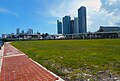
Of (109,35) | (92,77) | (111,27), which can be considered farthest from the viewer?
(111,27)

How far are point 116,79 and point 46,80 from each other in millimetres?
2531

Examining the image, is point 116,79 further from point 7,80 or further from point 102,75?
point 7,80

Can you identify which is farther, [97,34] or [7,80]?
[97,34]

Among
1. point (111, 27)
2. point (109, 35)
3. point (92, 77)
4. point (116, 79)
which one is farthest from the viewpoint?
point (111, 27)

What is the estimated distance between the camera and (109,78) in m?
6.90

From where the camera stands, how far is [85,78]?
23.1 ft

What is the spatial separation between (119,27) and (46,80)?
187 meters

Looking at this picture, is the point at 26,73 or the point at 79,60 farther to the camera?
the point at 79,60

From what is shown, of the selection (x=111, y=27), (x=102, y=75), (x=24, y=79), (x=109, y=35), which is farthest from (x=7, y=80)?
(x=111, y=27)

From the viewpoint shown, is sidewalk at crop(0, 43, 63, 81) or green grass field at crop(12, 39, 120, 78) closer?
sidewalk at crop(0, 43, 63, 81)

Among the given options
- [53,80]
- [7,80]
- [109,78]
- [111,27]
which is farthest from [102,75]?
[111,27]

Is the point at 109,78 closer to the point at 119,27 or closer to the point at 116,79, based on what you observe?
the point at 116,79

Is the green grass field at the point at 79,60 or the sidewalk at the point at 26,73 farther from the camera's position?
the green grass field at the point at 79,60

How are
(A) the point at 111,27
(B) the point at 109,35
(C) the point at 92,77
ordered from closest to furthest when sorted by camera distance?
1. (C) the point at 92,77
2. (B) the point at 109,35
3. (A) the point at 111,27
